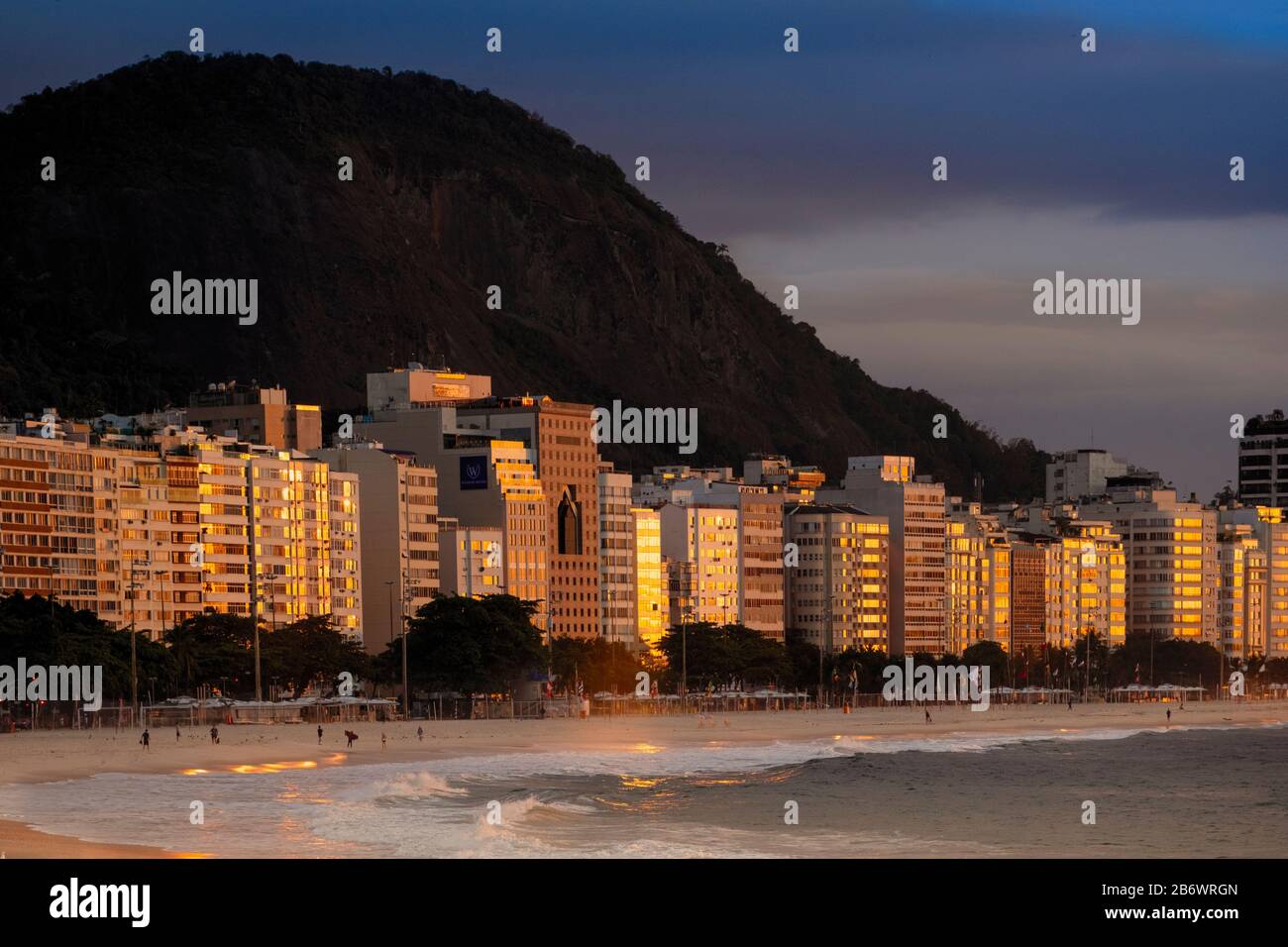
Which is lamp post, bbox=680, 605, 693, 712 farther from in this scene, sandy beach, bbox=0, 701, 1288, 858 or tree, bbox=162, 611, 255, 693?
tree, bbox=162, 611, 255, 693

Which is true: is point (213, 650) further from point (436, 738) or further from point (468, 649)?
point (436, 738)

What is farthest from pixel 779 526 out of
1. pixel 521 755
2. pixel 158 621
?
pixel 521 755

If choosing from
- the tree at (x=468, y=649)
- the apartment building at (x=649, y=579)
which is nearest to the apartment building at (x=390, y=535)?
the tree at (x=468, y=649)

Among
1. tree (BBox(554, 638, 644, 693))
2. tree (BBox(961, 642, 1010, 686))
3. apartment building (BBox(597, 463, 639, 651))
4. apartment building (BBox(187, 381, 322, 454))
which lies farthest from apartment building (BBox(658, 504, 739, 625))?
apartment building (BBox(187, 381, 322, 454))

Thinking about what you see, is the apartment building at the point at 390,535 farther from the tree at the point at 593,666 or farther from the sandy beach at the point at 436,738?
the sandy beach at the point at 436,738
